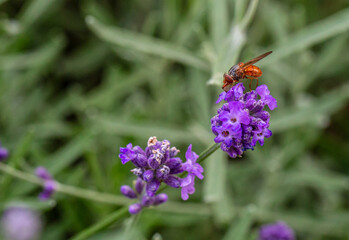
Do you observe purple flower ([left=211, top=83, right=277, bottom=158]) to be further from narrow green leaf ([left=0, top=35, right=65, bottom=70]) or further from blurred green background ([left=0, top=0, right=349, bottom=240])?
narrow green leaf ([left=0, top=35, right=65, bottom=70])

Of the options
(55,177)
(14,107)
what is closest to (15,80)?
(14,107)

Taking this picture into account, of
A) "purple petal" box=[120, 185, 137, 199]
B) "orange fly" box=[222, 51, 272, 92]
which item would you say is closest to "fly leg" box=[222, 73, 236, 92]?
"orange fly" box=[222, 51, 272, 92]

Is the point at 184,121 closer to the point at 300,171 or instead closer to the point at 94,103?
the point at 94,103

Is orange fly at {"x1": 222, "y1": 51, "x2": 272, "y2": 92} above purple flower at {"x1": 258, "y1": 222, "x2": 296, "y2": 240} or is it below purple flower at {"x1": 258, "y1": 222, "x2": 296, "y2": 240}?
below

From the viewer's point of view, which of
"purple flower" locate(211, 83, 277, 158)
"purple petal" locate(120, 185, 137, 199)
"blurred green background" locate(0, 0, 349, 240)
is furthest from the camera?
"blurred green background" locate(0, 0, 349, 240)

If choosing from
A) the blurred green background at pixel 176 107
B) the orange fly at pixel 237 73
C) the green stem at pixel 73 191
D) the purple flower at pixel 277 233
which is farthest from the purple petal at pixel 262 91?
the purple flower at pixel 277 233

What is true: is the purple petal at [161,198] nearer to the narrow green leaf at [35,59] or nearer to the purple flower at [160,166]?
the purple flower at [160,166]
